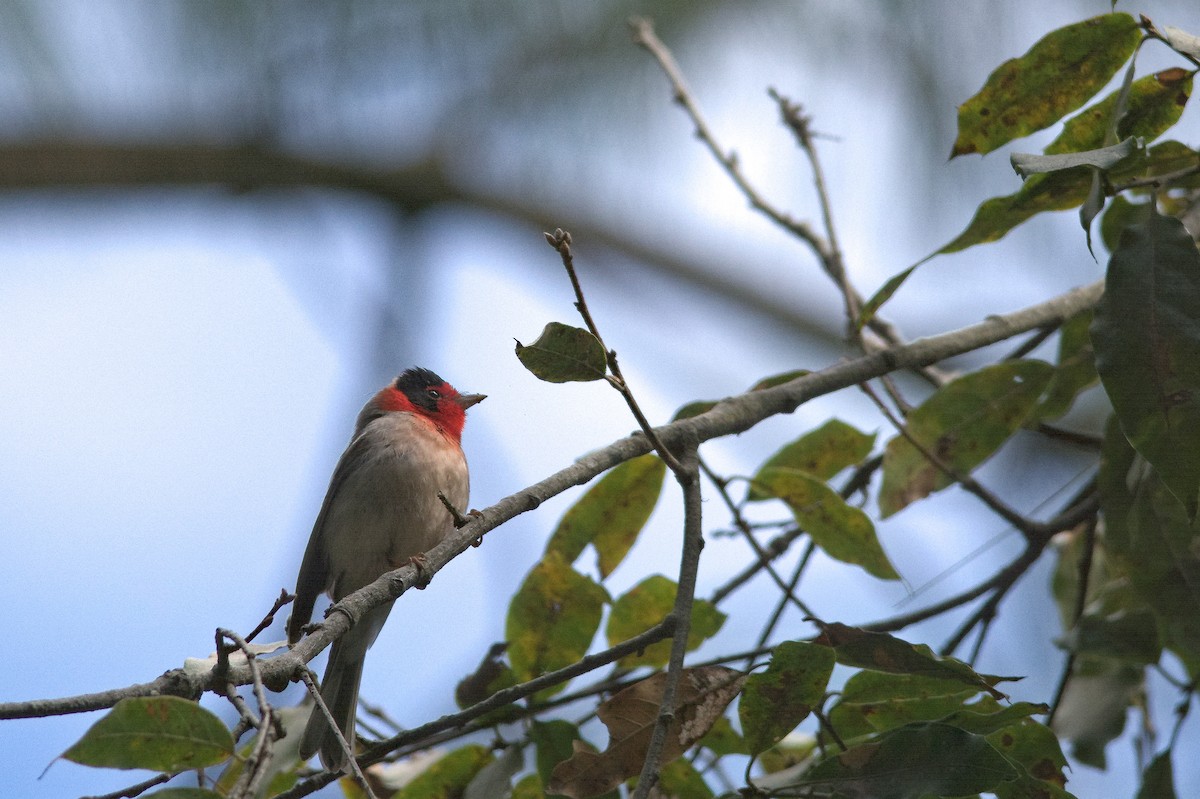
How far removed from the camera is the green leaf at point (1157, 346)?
2146 millimetres

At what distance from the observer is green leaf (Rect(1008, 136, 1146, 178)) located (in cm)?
213

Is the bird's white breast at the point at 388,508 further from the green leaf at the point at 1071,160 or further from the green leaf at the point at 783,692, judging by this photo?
the green leaf at the point at 1071,160

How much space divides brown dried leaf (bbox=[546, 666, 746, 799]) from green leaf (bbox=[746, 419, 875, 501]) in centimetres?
114

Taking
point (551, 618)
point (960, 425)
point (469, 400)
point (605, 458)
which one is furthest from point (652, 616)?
point (469, 400)

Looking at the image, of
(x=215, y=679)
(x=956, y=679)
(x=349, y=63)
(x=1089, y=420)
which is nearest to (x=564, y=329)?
(x=215, y=679)

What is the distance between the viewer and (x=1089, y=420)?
5.49 metres

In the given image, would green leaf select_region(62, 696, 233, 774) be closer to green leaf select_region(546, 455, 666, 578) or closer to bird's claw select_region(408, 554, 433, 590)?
bird's claw select_region(408, 554, 433, 590)

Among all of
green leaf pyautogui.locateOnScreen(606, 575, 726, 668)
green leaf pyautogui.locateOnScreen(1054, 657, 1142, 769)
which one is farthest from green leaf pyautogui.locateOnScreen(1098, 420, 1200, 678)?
green leaf pyautogui.locateOnScreen(606, 575, 726, 668)

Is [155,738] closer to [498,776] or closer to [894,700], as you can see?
[498,776]

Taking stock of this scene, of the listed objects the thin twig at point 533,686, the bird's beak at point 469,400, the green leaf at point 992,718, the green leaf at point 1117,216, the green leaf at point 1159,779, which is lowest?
the green leaf at point 1159,779

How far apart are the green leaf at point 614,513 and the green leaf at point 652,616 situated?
0.88 ft

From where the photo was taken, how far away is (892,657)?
231 cm

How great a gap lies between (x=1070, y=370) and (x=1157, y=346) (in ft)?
4.22

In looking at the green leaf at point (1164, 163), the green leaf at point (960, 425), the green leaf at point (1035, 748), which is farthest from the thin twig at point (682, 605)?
the green leaf at point (1164, 163)
